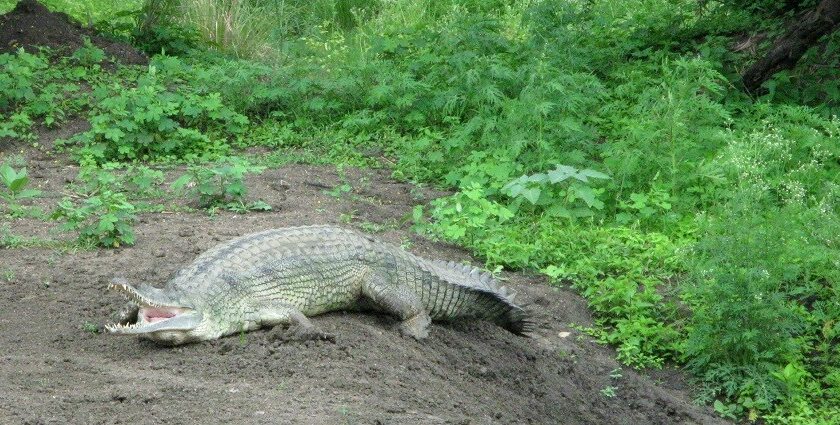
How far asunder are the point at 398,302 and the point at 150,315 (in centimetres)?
143

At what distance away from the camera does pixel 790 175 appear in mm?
8516

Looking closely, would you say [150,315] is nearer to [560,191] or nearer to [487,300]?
[487,300]

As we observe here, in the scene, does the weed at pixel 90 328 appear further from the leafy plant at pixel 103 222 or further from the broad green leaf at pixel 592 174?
the broad green leaf at pixel 592 174

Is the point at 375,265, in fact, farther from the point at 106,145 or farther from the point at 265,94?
the point at 265,94

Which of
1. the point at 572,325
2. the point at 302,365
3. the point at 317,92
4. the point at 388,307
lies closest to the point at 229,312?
the point at 302,365

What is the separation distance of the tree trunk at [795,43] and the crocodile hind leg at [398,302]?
5.39 m

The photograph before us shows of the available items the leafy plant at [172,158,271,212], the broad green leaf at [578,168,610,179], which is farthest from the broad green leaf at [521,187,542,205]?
the leafy plant at [172,158,271,212]

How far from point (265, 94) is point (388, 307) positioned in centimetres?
491

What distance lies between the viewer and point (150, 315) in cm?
566

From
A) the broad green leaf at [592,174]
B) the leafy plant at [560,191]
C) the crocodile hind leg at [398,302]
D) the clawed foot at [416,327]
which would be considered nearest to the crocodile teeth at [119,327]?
the crocodile hind leg at [398,302]

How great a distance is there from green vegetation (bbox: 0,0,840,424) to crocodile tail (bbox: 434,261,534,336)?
59 centimetres

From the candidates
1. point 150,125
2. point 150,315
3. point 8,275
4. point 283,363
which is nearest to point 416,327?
point 283,363

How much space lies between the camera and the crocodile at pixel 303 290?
562 centimetres

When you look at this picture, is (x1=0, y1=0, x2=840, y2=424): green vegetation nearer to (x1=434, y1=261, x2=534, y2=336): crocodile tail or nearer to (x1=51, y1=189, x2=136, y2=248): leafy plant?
(x1=51, y1=189, x2=136, y2=248): leafy plant
